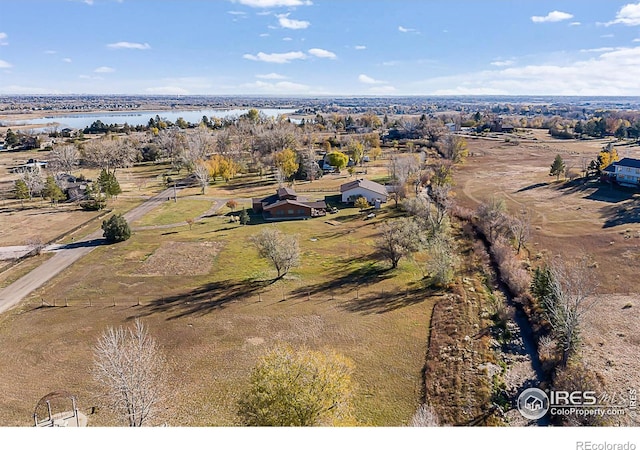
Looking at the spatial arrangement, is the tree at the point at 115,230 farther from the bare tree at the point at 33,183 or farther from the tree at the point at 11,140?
the tree at the point at 11,140

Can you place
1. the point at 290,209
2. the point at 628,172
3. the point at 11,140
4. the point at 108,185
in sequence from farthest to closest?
1. the point at 11,140
2. the point at 628,172
3. the point at 108,185
4. the point at 290,209

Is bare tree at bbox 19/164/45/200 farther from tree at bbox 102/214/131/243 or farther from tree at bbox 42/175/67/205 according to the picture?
tree at bbox 102/214/131/243

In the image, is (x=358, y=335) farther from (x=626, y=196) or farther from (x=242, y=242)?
(x=626, y=196)

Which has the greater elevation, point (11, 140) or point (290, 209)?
point (11, 140)

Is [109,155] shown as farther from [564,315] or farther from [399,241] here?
[564,315]

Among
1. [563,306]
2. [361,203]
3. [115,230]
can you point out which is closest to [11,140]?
Result: [115,230]

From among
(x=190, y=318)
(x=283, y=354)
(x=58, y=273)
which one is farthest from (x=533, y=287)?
(x=58, y=273)
